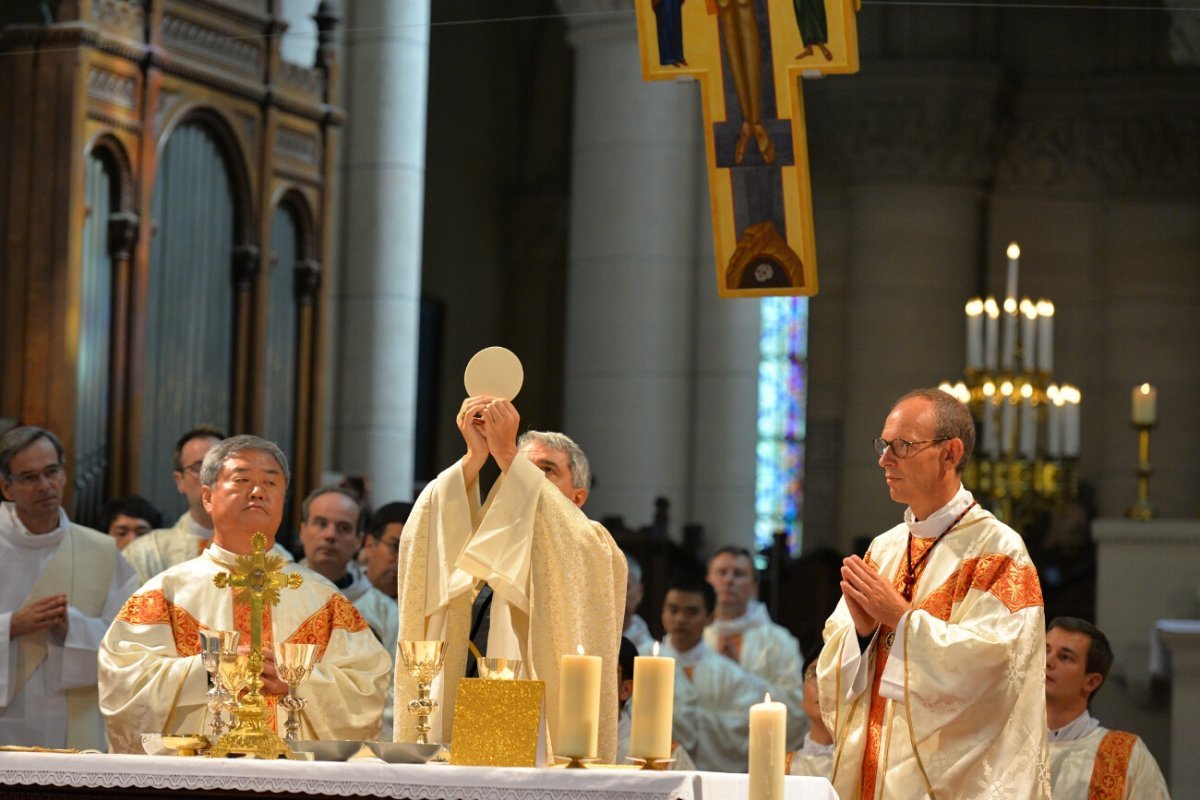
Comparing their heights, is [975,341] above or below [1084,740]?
above

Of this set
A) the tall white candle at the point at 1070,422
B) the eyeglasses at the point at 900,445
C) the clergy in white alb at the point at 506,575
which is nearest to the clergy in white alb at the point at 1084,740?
the eyeglasses at the point at 900,445

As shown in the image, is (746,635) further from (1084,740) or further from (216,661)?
(216,661)

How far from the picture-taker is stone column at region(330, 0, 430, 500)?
13.6 m

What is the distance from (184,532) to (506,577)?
333cm

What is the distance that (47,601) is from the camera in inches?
260

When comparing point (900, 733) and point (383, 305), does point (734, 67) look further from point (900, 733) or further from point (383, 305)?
point (383, 305)

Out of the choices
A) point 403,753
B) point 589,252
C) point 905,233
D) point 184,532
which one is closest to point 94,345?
point 184,532

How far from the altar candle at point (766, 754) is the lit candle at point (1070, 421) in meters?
8.13

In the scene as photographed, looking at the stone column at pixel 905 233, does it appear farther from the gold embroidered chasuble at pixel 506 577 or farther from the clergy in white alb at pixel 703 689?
the gold embroidered chasuble at pixel 506 577

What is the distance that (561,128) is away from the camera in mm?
22531

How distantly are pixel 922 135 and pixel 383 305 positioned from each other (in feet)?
27.3

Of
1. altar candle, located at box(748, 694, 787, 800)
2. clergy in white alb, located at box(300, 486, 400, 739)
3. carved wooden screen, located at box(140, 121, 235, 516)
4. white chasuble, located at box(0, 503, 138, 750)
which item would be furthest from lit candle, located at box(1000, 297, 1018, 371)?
altar candle, located at box(748, 694, 787, 800)

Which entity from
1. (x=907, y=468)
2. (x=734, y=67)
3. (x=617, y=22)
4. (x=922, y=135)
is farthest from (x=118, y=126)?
(x=922, y=135)

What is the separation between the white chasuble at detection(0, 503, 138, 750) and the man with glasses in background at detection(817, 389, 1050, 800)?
276cm
